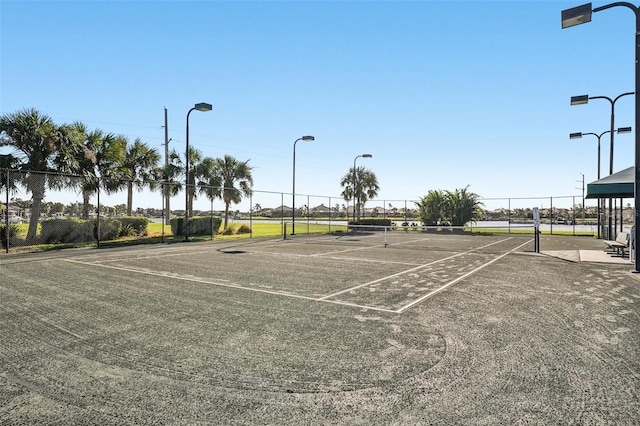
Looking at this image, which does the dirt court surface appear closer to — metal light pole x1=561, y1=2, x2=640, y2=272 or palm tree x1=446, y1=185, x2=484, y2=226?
metal light pole x1=561, y1=2, x2=640, y2=272

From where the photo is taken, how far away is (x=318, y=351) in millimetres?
4539

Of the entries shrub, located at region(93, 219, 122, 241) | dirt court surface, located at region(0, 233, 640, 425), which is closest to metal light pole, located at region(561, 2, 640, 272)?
dirt court surface, located at region(0, 233, 640, 425)

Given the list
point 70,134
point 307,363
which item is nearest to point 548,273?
point 307,363

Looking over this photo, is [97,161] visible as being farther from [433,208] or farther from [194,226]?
[433,208]

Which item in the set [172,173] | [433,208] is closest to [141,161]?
[172,173]

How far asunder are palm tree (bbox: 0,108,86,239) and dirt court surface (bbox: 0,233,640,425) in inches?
415

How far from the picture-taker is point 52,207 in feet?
60.7

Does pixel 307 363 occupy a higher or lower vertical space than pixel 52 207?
lower

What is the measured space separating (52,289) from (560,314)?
386 inches

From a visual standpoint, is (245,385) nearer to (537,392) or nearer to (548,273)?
(537,392)

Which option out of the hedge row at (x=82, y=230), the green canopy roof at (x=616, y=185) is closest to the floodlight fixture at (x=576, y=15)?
the green canopy roof at (x=616, y=185)

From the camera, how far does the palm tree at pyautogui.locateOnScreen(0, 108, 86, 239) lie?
58.5 feet

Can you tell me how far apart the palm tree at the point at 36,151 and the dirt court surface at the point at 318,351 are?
10547 mm

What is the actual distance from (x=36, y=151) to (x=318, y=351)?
19.9m
